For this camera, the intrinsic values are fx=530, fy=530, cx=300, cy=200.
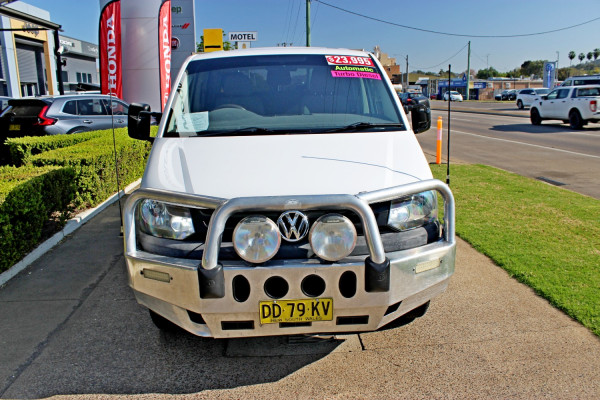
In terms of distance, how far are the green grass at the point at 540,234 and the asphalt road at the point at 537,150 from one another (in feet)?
4.45

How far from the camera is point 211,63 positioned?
15.5ft

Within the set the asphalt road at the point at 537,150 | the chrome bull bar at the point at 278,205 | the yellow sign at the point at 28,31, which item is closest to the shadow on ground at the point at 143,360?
the chrome bull bar at the point at 278,205

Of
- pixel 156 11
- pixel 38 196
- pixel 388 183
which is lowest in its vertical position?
pixel 38 196

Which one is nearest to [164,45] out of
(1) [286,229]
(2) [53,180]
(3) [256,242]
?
(2) [53,180]

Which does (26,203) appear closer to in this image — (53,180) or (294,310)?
(53,180)

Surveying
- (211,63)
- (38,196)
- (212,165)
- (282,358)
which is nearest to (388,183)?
(212,165)

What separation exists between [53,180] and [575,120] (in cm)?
2116

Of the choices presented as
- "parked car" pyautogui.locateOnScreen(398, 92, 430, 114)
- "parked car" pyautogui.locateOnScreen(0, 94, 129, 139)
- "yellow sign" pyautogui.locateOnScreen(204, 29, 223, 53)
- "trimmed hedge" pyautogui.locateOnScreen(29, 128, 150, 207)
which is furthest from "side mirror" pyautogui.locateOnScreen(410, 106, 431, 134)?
"yellow sign" pyautogui.locateOnScreen(204, 29, 223, 53)

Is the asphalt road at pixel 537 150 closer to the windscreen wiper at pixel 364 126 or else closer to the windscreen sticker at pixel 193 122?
the windscreen wiper at pixel 364 126

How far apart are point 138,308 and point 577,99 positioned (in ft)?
72.6

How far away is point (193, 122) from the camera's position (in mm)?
4277

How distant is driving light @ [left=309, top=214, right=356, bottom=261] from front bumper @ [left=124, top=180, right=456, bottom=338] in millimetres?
67

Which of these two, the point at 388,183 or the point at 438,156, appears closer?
the point at 388,183

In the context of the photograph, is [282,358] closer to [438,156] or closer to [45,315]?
[45,315]
